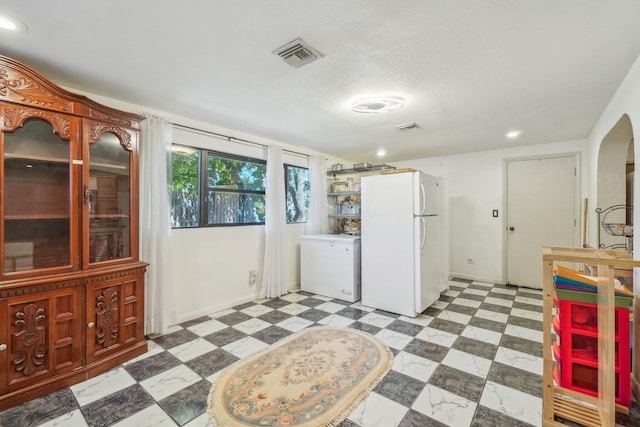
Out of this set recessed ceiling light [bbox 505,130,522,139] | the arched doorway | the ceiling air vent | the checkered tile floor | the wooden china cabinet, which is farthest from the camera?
recessed ceiling light [bbox 505,130,522,139]

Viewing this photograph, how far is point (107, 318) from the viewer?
214 centimetres

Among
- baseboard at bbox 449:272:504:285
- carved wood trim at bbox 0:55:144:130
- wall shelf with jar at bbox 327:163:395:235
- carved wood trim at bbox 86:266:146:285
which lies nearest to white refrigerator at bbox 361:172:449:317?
wall shelf with jar at bbox 327:163:395:235

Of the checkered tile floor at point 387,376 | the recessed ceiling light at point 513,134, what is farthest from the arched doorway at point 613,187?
the checkered tile floor at point 387,376

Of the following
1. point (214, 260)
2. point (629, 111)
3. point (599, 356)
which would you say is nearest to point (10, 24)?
point (214, 260)

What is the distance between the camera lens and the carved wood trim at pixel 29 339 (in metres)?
1.76

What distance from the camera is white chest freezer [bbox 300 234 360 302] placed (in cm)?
375

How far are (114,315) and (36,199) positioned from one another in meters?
1.00

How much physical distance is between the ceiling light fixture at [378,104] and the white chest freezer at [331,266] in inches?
66.5

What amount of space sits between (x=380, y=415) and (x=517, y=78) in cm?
253

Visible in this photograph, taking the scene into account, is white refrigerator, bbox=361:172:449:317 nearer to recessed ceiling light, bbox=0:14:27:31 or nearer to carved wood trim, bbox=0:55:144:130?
carved wood trim, bbox=0:55:144:130

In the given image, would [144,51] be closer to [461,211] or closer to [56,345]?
[56,345]

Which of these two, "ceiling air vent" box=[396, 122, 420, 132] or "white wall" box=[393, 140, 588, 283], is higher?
"ceiling air vent" box=[396, 122, 420, 132]

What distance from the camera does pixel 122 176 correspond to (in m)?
2.33

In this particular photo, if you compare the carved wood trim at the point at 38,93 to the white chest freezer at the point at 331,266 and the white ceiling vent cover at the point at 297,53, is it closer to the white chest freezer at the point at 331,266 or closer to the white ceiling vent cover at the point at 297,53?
the white ceiling vent cover at the point at 297,53
